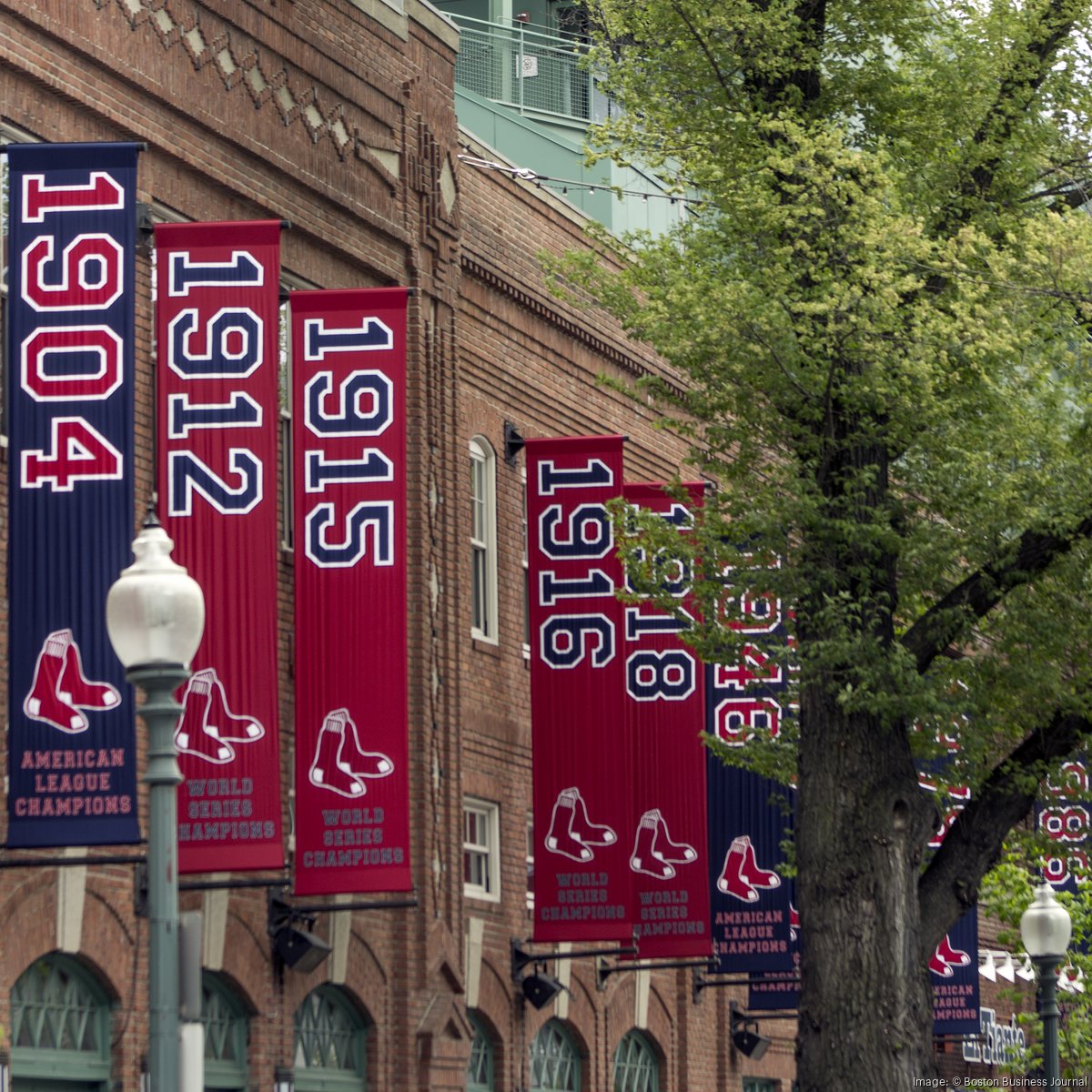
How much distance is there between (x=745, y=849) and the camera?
25359 mm

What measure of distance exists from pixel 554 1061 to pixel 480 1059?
1940 millimetres

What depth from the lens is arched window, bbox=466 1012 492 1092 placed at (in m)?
22.6

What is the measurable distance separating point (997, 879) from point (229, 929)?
14205 mm

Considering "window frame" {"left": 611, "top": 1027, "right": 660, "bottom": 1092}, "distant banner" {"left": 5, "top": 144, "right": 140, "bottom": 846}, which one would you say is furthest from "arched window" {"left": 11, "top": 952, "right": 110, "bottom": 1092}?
"window frame" {"left": 611, "top": 1027, "right": 660, "bottom": 1092}

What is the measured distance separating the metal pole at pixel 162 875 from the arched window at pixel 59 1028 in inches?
249

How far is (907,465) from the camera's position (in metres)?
18.7

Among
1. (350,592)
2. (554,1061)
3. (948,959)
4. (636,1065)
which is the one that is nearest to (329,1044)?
(350,592)

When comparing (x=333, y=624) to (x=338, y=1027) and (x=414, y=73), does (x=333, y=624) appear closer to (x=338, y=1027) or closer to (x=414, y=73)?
(x=338, y=1027)

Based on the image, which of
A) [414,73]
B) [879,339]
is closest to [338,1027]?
[879,339]

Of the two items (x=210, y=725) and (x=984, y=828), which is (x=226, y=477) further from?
(x=984, y=828)

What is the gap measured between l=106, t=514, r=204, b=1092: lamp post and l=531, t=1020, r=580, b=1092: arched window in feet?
47.6

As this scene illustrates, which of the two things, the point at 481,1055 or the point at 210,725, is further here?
the point at 481,1055

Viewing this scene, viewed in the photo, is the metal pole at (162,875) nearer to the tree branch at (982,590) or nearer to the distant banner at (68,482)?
the distant banner at (68,482)

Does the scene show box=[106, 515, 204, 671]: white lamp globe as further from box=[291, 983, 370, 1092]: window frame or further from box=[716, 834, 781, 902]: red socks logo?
box=[716, 834, 781, 902]: red socks logo
